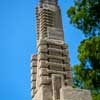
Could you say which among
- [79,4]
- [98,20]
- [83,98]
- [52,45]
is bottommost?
[83,98]

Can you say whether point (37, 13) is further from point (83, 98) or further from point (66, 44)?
point (83, 98)

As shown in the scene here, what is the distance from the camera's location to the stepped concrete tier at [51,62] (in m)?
11.4

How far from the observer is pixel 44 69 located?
1232cm

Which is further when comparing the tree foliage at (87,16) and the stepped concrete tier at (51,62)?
the tree foliage at (87,16)

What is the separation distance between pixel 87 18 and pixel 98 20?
629mm

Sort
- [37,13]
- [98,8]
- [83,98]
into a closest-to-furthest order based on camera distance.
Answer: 1. [83,98]
2. [37,13]
3. [98,8]

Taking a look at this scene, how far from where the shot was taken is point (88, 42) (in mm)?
15398

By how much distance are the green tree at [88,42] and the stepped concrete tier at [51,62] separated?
2240mm

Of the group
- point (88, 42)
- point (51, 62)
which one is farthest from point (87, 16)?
point (51, 62)

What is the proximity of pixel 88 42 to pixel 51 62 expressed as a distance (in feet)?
11.6

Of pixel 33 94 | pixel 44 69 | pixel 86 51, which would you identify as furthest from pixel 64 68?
pixel 86 51

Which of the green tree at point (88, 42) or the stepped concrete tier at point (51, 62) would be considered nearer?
the stepped concrete tier at point (51, 62)

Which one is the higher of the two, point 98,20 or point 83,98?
point 98,20

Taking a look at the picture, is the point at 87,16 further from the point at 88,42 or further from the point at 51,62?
the point at 51,62
